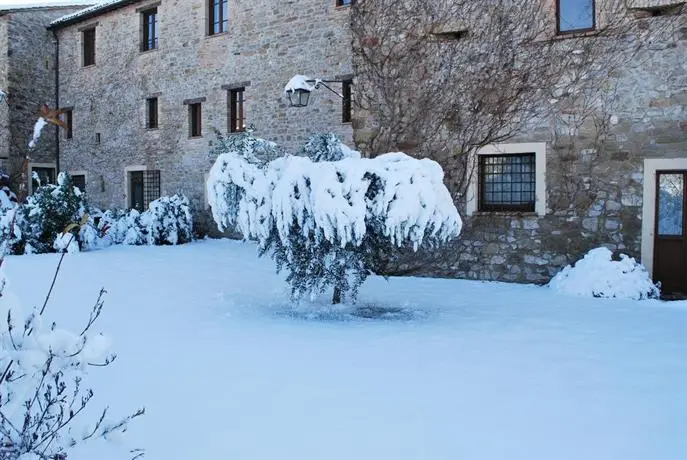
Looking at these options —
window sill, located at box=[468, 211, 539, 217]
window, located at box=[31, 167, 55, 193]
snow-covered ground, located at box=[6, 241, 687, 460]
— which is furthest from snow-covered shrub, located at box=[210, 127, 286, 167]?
window, located at box=[31, 167, 55, 193]

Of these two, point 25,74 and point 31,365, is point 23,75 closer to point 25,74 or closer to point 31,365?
point 25,74

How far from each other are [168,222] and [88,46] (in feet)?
22.3

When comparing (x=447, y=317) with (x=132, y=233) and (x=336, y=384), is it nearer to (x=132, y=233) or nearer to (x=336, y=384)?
(x=336, y=384)

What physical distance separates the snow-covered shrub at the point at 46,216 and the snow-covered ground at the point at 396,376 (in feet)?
16.0

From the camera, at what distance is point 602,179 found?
751cm

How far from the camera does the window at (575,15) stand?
771cm

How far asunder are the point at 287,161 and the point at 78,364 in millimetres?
3861

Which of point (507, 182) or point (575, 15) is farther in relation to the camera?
point (507, 182)

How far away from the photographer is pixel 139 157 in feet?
50.0

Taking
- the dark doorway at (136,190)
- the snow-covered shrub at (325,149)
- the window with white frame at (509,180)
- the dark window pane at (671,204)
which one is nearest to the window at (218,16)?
the dark doorway at (136,190)

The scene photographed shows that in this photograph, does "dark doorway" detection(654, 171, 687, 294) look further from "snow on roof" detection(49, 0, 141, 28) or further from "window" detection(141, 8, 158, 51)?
"snow on roof" detection(49, 0, 141, 28)

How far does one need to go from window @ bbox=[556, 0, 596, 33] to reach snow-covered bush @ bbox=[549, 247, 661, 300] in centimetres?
275

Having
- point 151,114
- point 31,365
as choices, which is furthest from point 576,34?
point 151,114

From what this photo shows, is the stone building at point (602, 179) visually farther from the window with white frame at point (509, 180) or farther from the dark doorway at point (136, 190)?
the dark doorway at point (136, 190)
